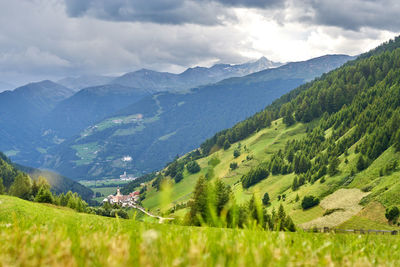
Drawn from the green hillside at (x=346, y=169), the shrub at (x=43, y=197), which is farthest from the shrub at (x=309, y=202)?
the shrub at (x=43, y=197)

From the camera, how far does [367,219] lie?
84938 mm

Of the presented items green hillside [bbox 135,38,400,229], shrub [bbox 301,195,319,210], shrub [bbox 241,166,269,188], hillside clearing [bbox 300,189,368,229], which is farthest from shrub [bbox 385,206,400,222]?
shrub [bbox 241,166,269,188]

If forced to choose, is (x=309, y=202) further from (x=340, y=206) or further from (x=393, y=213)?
(x=393, y=213)

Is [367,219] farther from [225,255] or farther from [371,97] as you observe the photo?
[371,97]

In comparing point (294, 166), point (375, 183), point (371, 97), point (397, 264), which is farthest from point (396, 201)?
point (371, 97)

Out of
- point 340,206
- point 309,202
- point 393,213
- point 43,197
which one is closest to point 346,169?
point 309,202

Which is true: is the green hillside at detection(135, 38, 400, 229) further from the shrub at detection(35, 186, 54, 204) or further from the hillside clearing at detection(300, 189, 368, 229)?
the shrub at detection(35, 186, 54, 204)

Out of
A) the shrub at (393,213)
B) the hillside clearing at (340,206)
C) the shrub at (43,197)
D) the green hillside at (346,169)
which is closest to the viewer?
the shrub at (393,213)

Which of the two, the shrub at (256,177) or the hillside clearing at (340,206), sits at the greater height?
the shrub at (256,177)

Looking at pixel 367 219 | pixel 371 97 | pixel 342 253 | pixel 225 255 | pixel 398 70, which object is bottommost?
pixel 367 219

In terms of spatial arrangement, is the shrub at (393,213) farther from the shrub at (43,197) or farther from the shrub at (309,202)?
the shrub at (43,197)

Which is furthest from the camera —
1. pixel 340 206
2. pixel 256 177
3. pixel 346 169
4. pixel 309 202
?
pixel 256 177

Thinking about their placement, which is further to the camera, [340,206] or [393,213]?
[340,206]

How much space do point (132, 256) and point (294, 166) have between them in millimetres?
172924
